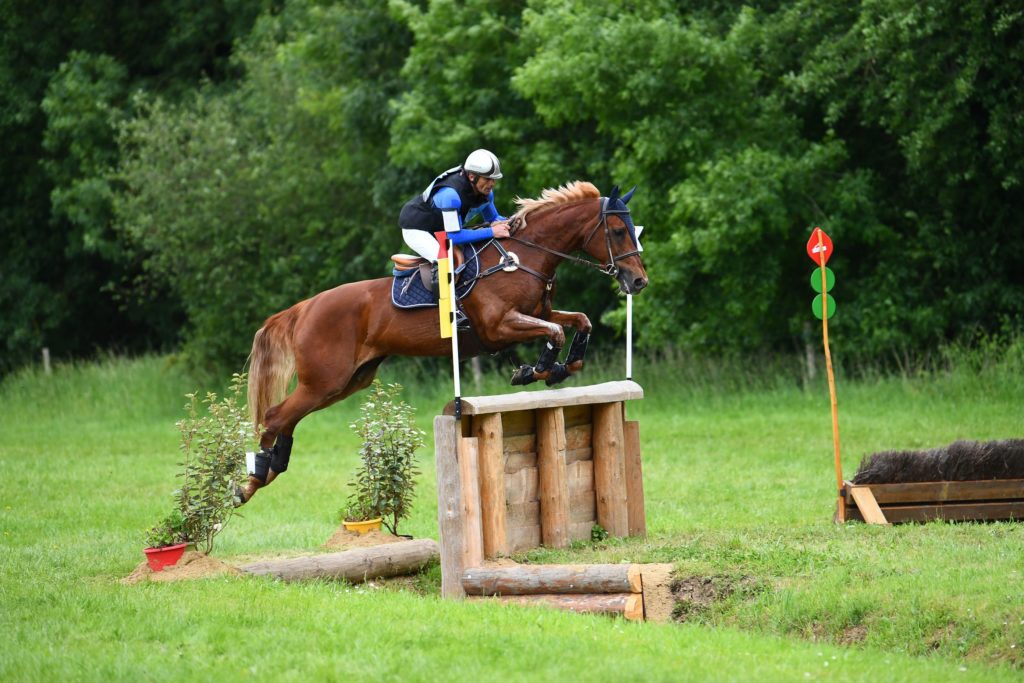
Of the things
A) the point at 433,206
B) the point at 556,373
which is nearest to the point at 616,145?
the point at 433,206

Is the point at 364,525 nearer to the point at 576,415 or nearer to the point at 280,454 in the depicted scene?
the point at 280,454

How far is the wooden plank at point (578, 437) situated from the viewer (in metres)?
10.2

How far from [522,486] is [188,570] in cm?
245

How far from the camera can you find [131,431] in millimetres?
22859

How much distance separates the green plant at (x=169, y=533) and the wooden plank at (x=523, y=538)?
2313 millimetres

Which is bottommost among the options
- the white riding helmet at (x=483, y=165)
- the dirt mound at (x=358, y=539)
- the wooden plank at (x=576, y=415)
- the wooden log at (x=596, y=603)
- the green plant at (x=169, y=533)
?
the wooden log at (x=596, y=603)

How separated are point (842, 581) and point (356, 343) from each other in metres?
4.10

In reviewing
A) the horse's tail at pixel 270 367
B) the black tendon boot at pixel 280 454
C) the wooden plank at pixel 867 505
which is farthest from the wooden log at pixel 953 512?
the horse's tail at pixel 270 367

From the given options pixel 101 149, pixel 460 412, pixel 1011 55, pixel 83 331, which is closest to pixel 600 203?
pixel 460 412

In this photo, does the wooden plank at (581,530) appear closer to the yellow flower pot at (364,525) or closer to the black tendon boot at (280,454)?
the yellow flower pot at (364,525)

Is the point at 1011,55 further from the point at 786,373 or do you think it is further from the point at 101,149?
the point at 101,149

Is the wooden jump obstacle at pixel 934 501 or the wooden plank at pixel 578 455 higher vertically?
the wooden plank at pixel 578 455

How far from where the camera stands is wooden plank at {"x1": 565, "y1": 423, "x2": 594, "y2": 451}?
10211 millimetres

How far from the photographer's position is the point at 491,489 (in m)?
9.30
